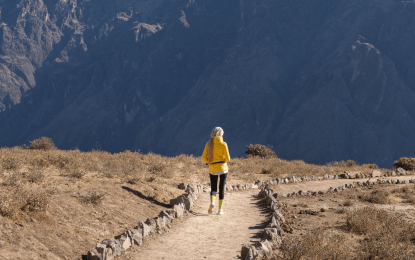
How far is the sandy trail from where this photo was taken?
724 centimetres

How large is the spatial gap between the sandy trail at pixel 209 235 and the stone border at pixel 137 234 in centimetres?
20

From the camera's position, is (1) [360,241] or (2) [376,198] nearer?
(1) [360,241]

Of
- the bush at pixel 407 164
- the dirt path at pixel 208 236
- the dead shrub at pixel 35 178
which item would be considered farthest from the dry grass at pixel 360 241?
the bush at pixel 407 164

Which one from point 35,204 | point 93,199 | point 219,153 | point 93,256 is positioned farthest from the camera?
point 219,153

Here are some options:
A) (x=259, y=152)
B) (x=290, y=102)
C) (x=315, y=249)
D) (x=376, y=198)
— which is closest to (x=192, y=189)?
(x=315, y=249)

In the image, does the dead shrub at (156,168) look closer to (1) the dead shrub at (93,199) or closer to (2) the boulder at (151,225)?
(1) the dead shrub at (93,199)

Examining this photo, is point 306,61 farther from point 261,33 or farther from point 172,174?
point 172,174

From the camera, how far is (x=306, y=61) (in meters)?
178

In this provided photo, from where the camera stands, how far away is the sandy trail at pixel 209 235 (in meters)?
7.24

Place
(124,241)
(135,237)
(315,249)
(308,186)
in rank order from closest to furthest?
(315,249), (124,241), (135,237), (308,186)

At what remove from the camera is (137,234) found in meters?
7.64

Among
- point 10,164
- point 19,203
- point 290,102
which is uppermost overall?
point 290,102

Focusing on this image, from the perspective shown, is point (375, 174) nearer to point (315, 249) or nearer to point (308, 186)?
point (308, 186)

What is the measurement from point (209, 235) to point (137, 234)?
6.25 feet
